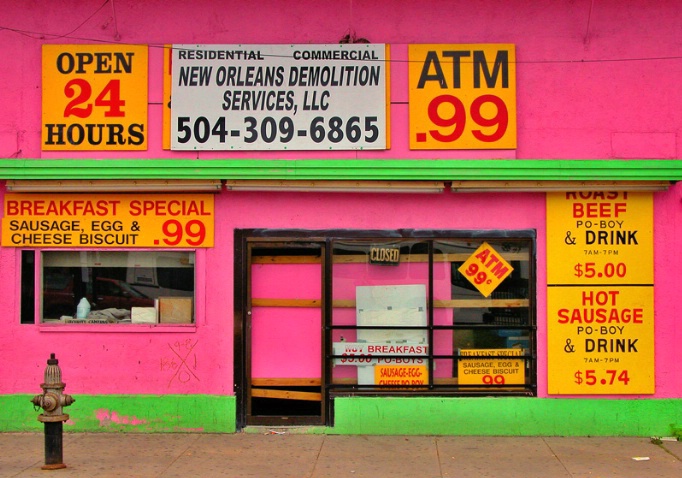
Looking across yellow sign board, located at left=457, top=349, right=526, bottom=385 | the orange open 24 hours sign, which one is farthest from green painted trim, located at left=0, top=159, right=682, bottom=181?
yellow sign board, located at left=457, top=349, right=526, bottom=385

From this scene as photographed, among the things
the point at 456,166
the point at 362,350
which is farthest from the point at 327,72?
the point at 362,350

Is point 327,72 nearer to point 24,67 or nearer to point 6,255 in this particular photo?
point 24,67

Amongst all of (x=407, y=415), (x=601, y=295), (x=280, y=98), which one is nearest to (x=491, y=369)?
(x=407, y=415)

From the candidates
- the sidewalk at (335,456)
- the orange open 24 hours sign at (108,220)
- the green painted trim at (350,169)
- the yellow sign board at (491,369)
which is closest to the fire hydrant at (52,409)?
the sidewalk at (335,456)

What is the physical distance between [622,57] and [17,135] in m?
6.91

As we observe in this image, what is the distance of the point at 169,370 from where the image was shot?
1051cm

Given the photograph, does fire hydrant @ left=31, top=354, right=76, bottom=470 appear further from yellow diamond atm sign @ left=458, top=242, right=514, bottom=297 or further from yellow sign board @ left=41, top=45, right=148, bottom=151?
yellow diamond atm sign @ left=458, top=242, right=514, bottom=297

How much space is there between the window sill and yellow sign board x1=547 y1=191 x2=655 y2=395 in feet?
13.5

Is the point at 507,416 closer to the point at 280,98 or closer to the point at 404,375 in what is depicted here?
the point at 404,375

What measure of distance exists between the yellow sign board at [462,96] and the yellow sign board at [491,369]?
2.31 metres

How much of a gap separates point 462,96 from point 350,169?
1.52 m

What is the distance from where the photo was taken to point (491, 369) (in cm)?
1050

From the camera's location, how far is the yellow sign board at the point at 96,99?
415 inches

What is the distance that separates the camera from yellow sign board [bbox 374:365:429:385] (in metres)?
10.5
